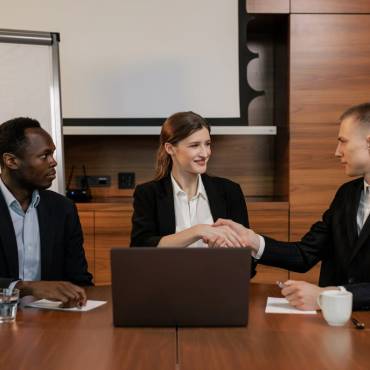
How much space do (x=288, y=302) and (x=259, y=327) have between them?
339mm

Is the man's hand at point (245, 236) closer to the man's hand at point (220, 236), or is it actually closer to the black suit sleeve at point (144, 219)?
the man's hand at point (220, 236)

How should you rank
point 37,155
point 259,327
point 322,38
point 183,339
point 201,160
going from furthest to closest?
point 322,38, point 201,160, point 37,155, point 259,327, point 183,339

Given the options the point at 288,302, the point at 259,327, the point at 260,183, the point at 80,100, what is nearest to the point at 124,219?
the point at 80,100

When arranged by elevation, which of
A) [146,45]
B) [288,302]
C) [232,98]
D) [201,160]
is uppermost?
[146,45]

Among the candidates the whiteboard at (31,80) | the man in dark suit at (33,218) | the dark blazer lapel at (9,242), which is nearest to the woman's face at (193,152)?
the man in dark suit at (33,218)

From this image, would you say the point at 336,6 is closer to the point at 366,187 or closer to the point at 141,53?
the point at 141,53

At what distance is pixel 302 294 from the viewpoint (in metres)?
1.96

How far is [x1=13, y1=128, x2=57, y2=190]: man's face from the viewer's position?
266 centimetres

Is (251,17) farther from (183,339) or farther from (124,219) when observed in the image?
(183,339)

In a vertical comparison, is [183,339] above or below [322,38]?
below

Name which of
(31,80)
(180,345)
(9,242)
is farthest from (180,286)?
(31,80)

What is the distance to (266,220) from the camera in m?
4.00

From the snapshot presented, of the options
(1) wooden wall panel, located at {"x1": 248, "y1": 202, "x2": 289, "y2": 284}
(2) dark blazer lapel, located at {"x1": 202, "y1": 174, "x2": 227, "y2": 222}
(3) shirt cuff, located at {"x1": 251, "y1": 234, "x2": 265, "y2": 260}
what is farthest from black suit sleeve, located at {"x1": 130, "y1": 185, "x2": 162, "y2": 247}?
(1) wooden wall panel, located at {"x1": 248, "y1": 202, "x2": 289, "y2": 284}

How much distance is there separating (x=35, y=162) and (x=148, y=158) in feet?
6.18
